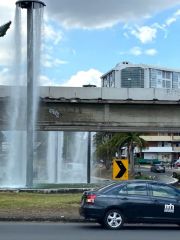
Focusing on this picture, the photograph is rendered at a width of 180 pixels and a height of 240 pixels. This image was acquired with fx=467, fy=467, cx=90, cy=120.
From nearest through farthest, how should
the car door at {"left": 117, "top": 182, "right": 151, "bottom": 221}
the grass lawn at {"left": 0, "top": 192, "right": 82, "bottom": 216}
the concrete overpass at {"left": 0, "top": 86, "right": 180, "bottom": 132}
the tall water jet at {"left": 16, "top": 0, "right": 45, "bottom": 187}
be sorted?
the car door at {"left": 117, "top": 182, "right": 151, "bottom": 221} → the grass lawn at {"left": 0, "top": 192, "right": 82, "bottom": 216} → the tall water jet at {"left": 16, "top": 0, "right": 45, "bottom": 187} → the concrete overpass at {"left": 0, "top": 86, "right": 180, "bottom": 132}

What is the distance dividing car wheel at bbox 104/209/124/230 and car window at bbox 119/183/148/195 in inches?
22.2

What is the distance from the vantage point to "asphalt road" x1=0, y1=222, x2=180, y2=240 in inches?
429

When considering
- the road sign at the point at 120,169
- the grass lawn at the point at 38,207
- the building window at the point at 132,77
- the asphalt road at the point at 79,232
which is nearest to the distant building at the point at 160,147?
the building window at the point at 132,77

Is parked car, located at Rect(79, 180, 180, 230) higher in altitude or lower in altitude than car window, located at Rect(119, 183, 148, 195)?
lower

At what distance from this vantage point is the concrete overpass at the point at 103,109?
2930 cm

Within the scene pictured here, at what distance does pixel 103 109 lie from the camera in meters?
30.3

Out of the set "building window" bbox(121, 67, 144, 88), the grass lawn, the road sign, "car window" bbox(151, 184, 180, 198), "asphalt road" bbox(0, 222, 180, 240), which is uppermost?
"building window" bbox(121, 67, 144, 88)

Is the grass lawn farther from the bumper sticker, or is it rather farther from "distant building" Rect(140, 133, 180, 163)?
"distant building" Rect(140, 133, 180, 163)

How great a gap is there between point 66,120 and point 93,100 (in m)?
2.29

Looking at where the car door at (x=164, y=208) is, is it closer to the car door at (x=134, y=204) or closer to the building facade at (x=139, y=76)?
the car door at (x=134, y=204)

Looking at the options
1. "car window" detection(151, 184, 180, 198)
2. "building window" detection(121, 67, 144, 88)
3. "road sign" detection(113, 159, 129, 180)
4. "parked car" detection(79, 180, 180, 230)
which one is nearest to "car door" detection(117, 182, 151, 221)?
"parked car" detection(79, 180, 180, 230)

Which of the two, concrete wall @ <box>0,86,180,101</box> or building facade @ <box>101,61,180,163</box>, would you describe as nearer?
concrete wall @ <box>0,86,180,101</box>

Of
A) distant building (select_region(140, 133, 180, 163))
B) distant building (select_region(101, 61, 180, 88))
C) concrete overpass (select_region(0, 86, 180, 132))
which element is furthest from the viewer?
distant building (select_region(101, 61, 180, 88))

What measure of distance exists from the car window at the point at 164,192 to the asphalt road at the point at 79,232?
3.07ft
